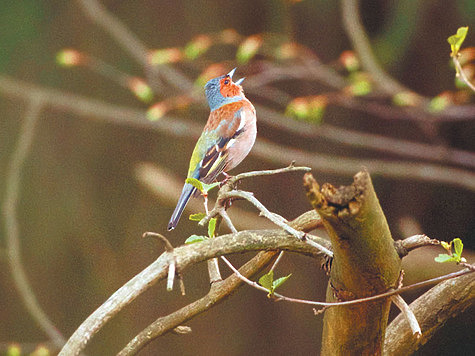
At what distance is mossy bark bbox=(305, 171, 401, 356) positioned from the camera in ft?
2.39

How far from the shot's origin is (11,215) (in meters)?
2.80

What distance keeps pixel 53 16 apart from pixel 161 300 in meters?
1.56

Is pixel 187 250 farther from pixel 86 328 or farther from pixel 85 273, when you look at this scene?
pixel 85 273

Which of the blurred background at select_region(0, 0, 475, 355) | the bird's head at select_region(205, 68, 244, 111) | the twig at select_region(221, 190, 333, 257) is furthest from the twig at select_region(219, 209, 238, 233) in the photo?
the blurred background at select_region(0, 0, 475, 355)

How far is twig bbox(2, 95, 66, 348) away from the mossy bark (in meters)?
1.92

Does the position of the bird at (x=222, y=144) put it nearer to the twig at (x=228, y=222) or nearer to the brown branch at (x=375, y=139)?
the twig at (x=228, y=222)

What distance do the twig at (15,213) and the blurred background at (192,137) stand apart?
0.02m

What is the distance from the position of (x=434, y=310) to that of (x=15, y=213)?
8.20 ft

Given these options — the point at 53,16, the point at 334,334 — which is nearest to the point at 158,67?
the point at 53,16

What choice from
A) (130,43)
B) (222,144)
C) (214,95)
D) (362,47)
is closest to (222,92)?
(214,95)

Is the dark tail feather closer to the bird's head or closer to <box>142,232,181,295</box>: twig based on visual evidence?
<box>142,232,181,295</box>: twig

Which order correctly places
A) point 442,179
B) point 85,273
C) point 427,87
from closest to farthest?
1. point 442,179
2. point 427,87
3. point 85,273

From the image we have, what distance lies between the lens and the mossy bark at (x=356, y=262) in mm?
728

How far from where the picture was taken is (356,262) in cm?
84
